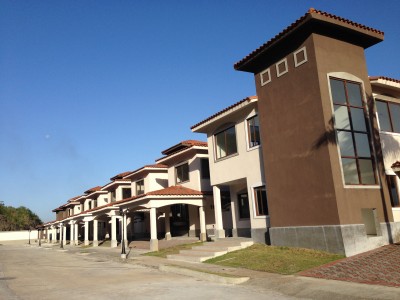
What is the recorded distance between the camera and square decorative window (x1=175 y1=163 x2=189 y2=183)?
95.8 feet

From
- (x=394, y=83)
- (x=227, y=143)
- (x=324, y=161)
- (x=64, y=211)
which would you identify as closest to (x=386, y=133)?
(x=394, y=83)

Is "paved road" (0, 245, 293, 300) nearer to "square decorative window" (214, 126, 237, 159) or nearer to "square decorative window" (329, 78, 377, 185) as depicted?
"square decorative window" (329, 78, 377, 185)

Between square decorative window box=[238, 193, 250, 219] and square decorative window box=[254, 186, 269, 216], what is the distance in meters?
2.12

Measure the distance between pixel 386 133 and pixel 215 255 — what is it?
10735 mm

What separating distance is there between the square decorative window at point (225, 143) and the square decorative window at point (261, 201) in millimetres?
3198

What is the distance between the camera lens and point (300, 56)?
1675 centimetres

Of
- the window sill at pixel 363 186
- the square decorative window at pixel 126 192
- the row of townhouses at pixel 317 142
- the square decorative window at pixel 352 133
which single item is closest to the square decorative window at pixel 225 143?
the row of townhouses at pixel 317 142

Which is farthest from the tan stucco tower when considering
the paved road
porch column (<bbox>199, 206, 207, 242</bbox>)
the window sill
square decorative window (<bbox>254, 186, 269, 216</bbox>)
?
porch column (<bbox>199, 206, 207, 242</bbox>)

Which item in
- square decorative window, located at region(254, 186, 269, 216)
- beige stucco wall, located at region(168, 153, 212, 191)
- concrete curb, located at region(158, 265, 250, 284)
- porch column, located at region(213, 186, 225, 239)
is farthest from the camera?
beige stucco wall, located at region(168, 153, 212, 191)

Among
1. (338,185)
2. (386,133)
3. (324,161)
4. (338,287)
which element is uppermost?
(386,133)

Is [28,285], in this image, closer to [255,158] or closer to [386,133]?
[255,158]

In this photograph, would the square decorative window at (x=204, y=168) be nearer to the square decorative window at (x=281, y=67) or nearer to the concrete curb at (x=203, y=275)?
the square decorative window at (x=281, y=67)

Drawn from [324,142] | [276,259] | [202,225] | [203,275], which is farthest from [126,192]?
[324,142]

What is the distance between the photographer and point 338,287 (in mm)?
10250
